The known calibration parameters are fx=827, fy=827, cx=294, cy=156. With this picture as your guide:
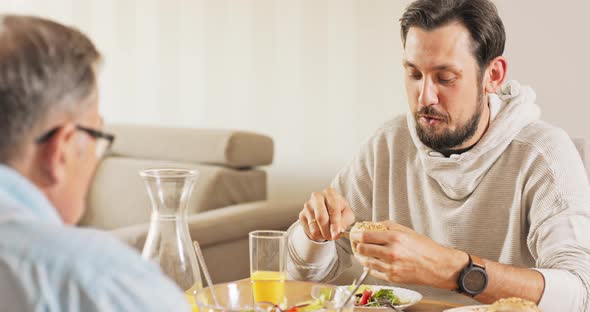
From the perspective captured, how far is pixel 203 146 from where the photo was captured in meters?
3.61

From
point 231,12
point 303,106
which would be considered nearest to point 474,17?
point 303,106

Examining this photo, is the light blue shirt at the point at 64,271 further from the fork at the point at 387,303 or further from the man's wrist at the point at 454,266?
the man's wrist at the point at 454,266

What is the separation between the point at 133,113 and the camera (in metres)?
4.49

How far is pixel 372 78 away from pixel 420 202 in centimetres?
133

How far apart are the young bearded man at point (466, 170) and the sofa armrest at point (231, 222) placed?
981mm

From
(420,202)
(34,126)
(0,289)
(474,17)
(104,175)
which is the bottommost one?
(104,175)

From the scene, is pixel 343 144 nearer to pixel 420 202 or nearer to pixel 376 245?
pixel 420 202

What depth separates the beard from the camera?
2.03 metres

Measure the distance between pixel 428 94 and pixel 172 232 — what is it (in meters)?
0.83

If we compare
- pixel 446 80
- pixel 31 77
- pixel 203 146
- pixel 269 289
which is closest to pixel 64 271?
pixel 31 77

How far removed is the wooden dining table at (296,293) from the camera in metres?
1.53

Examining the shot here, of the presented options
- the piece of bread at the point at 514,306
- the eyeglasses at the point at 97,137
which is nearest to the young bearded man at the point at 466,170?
the piece of bread at the point at 514,306

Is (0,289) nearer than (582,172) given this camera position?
Yes

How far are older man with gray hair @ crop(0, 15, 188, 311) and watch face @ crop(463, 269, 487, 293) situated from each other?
2.94 feet
